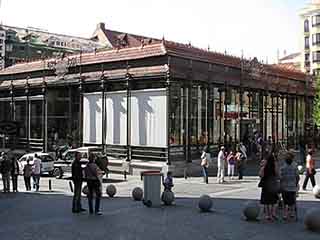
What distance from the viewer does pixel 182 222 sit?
1397 cm

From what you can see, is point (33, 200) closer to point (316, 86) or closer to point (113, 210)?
point (113, 210)

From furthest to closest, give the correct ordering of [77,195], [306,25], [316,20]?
[306,25] < [316,20] < [77,195]

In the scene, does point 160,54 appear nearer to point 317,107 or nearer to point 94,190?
point 94,190

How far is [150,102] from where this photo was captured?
3111 centimetres

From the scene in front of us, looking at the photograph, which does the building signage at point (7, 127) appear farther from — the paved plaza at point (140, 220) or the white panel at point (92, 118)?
the white panel at point (92, 118)

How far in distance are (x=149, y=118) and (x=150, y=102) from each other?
95 centimetres

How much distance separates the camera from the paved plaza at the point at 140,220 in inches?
482

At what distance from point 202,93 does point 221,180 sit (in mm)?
9016

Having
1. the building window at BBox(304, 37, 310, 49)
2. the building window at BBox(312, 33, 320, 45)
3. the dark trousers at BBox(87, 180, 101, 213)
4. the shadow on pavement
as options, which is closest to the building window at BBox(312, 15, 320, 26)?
the building window at BBox(312, 33, 320, 45)

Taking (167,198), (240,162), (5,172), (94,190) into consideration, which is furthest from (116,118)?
(94,190)

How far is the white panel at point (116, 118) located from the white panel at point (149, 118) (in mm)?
691

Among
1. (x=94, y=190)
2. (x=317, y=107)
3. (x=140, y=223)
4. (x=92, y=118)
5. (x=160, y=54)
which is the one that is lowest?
(x=140, y=223)

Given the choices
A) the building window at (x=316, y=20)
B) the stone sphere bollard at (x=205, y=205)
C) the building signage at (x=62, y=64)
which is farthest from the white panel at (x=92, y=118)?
the building window at (x=316, y=20)

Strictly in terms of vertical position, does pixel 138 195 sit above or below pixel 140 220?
above
